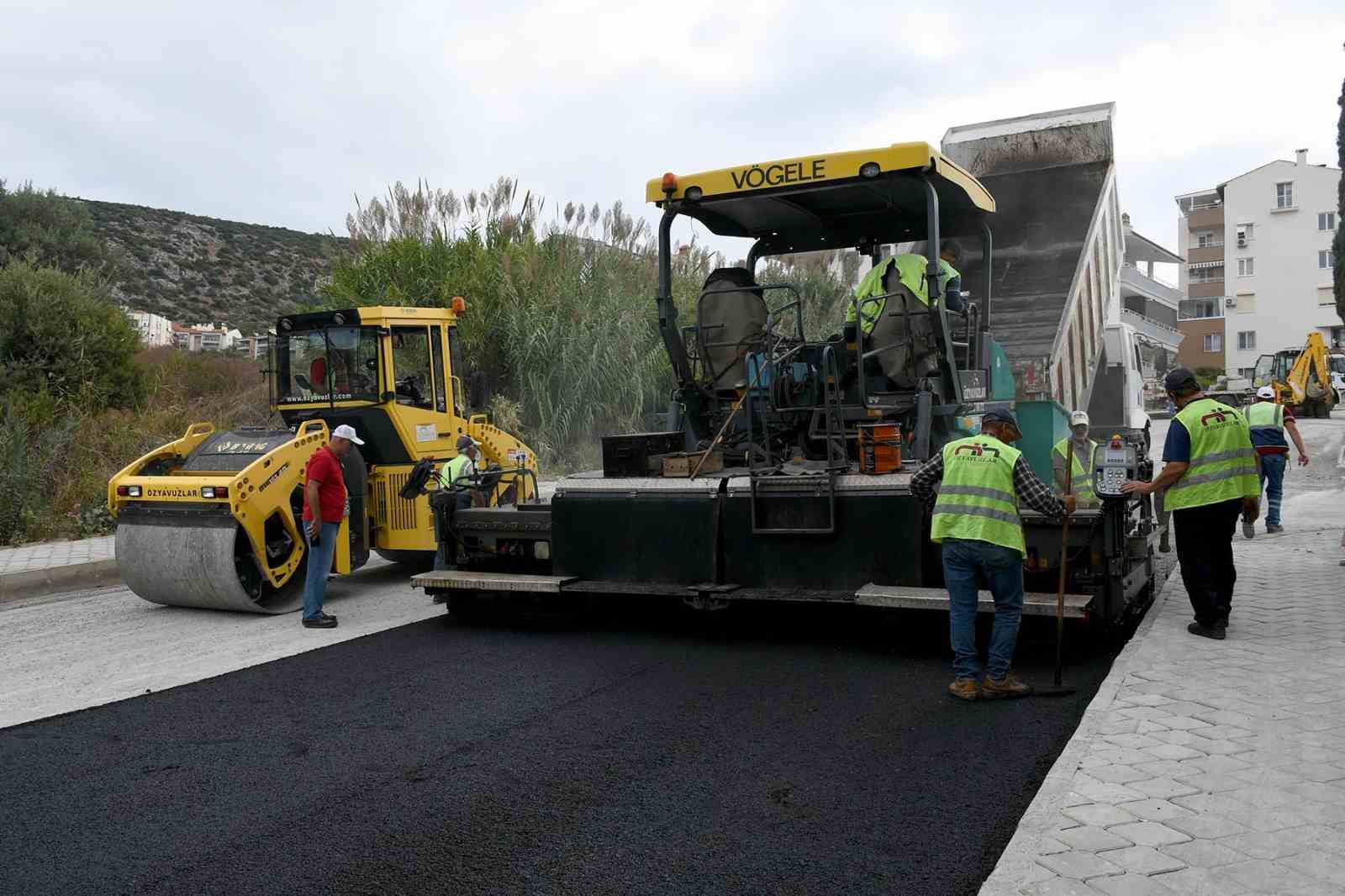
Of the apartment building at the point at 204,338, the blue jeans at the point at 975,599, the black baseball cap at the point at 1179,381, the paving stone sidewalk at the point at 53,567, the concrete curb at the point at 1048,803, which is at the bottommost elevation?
the concrete curb at the point at 1048,803

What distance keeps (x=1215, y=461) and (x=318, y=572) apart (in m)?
5.29

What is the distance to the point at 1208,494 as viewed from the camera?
Result: 5969 millimetres

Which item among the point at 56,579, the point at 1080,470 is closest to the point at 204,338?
the point at 56,579

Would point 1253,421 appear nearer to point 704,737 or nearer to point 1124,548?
point 1124,548

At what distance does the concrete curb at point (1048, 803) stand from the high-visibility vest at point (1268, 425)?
656 centimetres

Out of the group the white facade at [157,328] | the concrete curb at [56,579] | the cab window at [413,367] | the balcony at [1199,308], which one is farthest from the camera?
the balcony at [1199,308]

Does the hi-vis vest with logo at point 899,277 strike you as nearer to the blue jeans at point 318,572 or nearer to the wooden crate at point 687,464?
the wooden crate at point 687,464

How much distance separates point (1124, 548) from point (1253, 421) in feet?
20.3

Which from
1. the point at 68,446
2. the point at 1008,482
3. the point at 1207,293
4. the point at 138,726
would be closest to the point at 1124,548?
the point at 1008,482

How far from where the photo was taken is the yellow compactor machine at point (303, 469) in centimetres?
767

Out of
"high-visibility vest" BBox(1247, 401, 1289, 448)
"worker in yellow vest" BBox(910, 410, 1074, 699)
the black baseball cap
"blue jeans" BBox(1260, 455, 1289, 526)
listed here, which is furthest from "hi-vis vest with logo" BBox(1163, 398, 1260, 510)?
"high-visibility vest" BBox(1247, 401, 1289, 448)

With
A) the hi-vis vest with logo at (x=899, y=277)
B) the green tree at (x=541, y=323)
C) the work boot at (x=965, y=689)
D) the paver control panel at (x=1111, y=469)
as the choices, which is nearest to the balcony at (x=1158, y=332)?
the green tree at (x=541, y=323)

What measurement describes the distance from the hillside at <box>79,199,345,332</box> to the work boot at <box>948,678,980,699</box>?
38117 millimetres

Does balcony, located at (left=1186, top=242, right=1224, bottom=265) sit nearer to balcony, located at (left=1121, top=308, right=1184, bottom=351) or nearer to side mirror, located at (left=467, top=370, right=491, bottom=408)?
balcony, located at (left=1121, top=308, right=1184, bottom=351)
